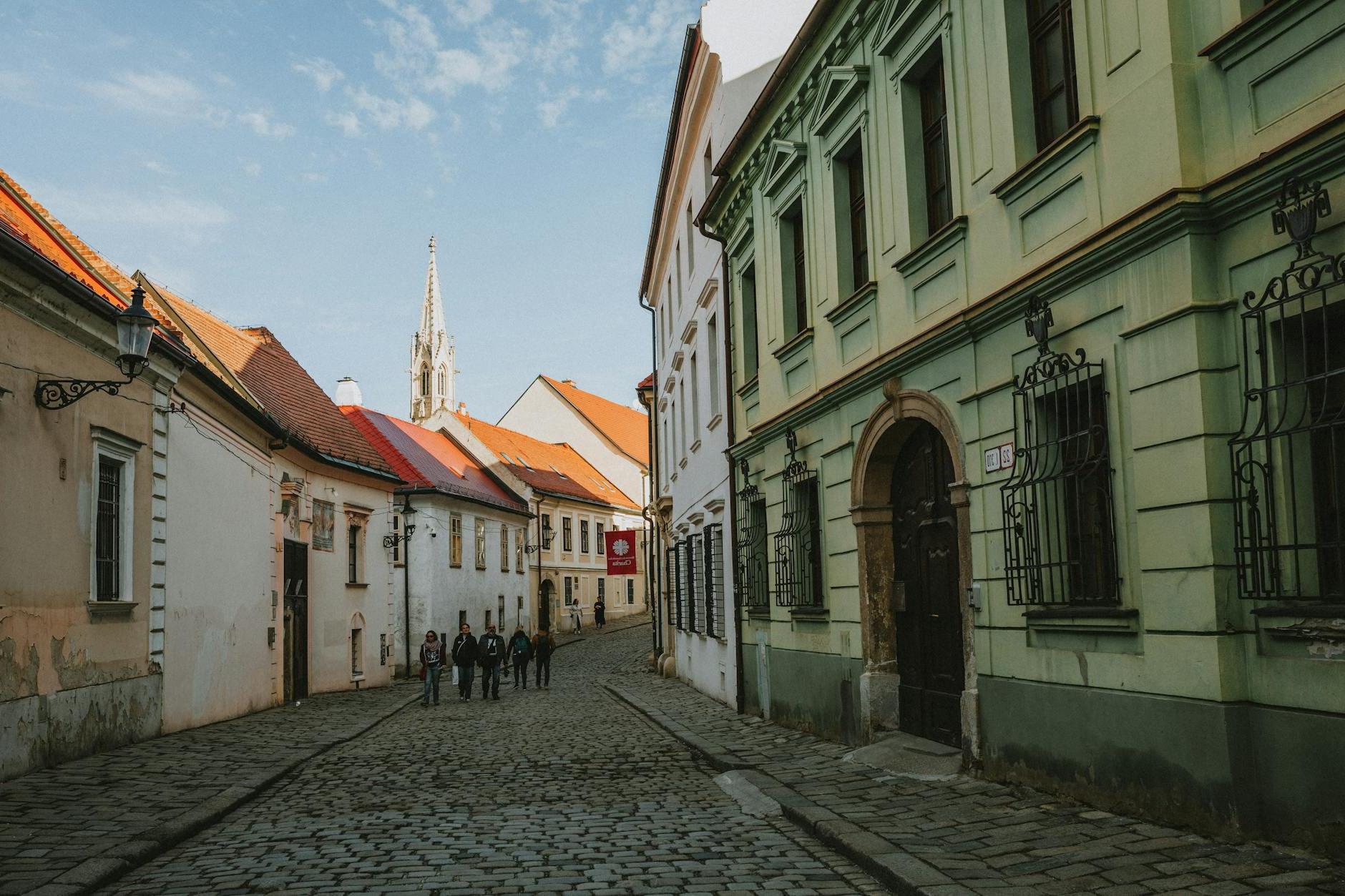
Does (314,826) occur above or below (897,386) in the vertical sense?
below

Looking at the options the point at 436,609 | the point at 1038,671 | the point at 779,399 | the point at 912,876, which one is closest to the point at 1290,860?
the point at 912,876

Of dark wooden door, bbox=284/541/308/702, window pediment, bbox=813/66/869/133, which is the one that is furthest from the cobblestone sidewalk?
dark wooden door, bbox=284/541/308/702

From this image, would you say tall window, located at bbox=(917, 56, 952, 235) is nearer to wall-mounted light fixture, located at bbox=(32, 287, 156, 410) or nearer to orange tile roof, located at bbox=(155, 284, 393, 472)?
wall-mounted light fixture, located at bbox=(32, 287, 156, 410)

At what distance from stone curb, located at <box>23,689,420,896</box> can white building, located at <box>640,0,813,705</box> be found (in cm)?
846

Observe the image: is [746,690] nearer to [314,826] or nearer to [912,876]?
[314,826]

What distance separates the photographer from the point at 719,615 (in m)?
19.9

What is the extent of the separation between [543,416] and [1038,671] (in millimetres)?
64242

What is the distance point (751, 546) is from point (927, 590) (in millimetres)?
5727

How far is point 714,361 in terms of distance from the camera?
20.9m

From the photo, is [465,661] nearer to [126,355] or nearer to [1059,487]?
[126,355]

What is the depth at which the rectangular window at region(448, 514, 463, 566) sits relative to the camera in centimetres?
4047

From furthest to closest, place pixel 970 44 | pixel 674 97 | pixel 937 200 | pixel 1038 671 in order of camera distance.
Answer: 1. pixel 674 97
2. pixel 937 200
3. pixel 970 44
4. pixel 1038 671

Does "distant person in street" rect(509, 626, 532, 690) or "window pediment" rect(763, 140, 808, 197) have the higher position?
"window pediment" rect(763, 140, 808, 197)

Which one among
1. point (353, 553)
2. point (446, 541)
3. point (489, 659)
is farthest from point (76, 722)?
point (446, 541)
